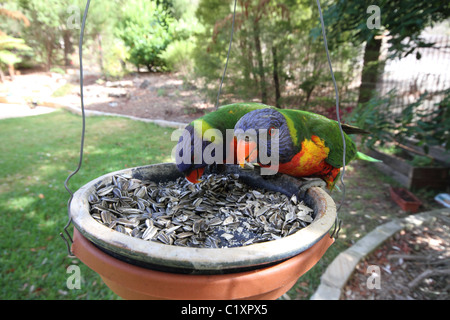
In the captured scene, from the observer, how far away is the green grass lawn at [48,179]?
2188mm

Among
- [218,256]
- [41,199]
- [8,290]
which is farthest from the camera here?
[41,199]

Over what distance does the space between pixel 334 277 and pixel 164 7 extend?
884 cm

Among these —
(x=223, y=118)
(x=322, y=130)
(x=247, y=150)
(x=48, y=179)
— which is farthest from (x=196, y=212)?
(x=48, y=179)

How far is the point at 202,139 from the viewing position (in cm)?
161

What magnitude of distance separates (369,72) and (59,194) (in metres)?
5.21

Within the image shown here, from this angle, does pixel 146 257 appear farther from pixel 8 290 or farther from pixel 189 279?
pixel 8 290

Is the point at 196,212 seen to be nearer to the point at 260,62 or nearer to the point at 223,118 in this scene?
the point at 223,118

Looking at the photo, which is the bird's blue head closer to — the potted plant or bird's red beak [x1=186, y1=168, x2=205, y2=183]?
bird's red beak [x1=186, y1=168, x2=205, y2=183]

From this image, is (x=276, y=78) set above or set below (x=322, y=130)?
above

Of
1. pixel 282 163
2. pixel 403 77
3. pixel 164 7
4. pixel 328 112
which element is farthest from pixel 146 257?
pixel 164 7

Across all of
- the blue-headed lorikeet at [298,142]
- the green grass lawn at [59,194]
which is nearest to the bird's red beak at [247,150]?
the blue-headed lorikeet at [298,142]

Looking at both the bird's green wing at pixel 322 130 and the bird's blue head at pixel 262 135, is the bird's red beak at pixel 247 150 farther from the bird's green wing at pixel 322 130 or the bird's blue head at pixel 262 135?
the bird's green wing at pixel 322 130

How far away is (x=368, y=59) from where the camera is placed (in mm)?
4727

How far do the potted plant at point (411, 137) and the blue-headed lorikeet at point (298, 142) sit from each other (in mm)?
1544
